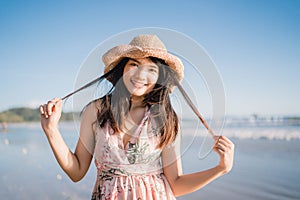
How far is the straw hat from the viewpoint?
1.55 metres

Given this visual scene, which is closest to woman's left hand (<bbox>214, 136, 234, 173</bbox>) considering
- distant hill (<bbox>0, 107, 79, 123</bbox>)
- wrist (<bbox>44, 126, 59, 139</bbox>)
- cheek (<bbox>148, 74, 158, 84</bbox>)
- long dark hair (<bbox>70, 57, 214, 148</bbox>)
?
long dark hair (<bbox>70, 57, 214, 148</bbox>)

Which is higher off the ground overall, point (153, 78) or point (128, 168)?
point (153, 78)

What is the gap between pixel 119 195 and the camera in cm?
149

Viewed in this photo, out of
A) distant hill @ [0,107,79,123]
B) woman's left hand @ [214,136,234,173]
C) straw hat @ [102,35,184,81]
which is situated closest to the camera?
woman's left hand @ [214,136,234,173]

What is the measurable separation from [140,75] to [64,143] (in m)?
0.46

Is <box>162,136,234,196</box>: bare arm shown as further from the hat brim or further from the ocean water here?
the hat brim

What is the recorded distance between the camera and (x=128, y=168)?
153 centimetres

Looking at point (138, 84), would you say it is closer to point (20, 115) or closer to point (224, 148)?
point (224, 148)

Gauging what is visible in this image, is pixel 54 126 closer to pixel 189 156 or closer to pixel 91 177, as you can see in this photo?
pixel 91 177

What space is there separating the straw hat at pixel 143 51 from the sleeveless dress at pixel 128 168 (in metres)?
0.33

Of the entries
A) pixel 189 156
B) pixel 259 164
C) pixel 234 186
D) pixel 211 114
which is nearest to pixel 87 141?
pixel 211 114

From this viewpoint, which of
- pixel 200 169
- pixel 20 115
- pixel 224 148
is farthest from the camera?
pixel 20 115

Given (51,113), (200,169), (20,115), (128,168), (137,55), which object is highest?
(137,55)

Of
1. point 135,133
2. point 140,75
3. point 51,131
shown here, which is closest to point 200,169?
point 135,133
